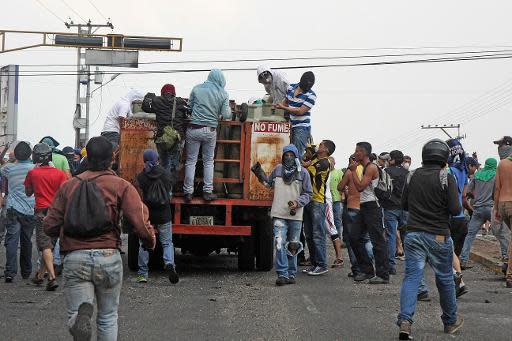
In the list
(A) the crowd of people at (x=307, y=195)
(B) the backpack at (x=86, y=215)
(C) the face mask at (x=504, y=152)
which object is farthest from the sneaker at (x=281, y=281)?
(B) the backpack at (x=86, y=215)

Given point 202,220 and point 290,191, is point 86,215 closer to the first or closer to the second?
point 290,191

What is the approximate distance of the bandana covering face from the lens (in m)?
16.2

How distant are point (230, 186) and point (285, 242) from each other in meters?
1.63

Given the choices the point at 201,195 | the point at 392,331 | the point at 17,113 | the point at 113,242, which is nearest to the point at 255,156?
the point at 201,195

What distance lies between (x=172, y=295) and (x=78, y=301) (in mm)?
5648

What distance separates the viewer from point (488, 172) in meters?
16.3

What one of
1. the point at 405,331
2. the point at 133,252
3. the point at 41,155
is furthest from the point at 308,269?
the point at 405,331

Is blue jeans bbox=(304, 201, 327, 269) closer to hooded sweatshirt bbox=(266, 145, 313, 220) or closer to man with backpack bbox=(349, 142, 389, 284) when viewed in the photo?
man with backpack bbox=(349, 142, 389, 284)

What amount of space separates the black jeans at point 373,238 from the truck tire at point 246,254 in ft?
5.90

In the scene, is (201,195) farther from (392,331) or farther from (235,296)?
(392,331)

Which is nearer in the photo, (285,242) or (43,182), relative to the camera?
(43,182)

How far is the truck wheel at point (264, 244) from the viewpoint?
15.1 metres

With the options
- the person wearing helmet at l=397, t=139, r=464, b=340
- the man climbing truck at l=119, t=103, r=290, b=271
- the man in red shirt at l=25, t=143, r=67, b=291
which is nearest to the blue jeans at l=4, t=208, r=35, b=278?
the man in red shirt at l=25, t=143, r=67, b=291

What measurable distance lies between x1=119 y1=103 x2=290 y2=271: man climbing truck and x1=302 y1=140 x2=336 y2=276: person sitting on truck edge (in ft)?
1.94
